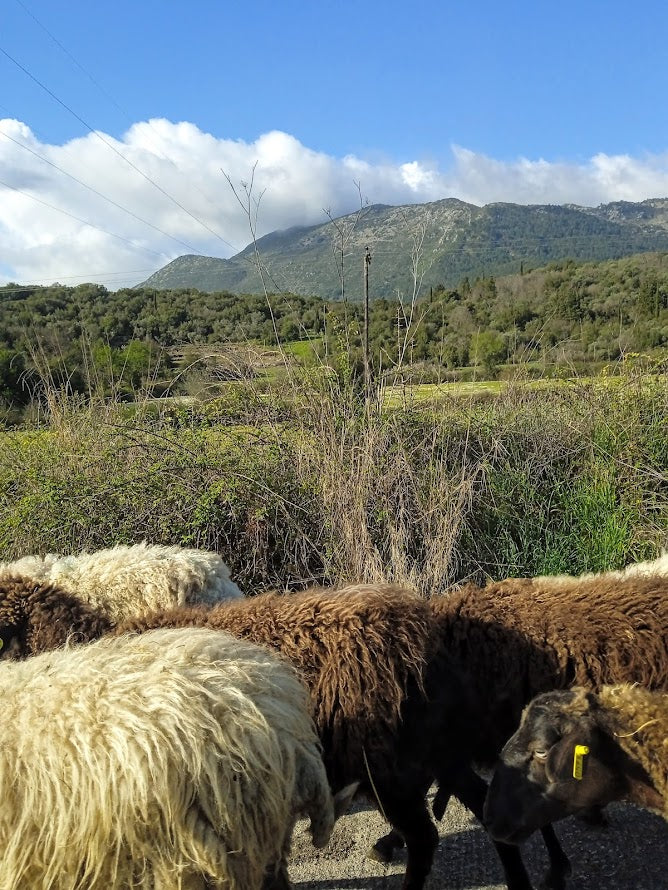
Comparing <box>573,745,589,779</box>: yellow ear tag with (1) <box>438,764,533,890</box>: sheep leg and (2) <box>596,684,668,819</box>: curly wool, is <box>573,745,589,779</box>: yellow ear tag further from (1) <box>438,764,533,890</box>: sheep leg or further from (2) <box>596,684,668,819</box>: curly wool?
(1) <box>438,764,533,890</box>: sheep leg

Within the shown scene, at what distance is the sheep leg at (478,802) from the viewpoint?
10.8ft

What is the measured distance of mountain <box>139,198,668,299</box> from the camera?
7150mm

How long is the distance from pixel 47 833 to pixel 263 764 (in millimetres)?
706

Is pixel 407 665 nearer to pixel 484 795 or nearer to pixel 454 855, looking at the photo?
pixel 484 795

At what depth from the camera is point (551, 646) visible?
3619mm

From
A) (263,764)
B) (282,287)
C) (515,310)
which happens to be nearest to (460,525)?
(282,287)

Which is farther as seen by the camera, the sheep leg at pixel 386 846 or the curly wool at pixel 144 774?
the sheep leg at pixel 386 846

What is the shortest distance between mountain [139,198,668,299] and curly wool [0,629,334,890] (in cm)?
494

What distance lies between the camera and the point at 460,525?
20.7ft

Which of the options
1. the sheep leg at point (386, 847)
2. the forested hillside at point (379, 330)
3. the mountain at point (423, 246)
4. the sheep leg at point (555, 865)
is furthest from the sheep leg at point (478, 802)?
the mountain at point (423, 246)

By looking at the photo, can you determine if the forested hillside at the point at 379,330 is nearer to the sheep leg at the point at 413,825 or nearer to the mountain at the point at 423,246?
the mountain at the point at 423,246

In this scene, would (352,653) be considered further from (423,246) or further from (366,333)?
(423,246)

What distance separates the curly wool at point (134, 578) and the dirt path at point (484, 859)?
179cm

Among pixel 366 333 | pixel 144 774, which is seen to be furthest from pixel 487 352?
pixel 144 774
